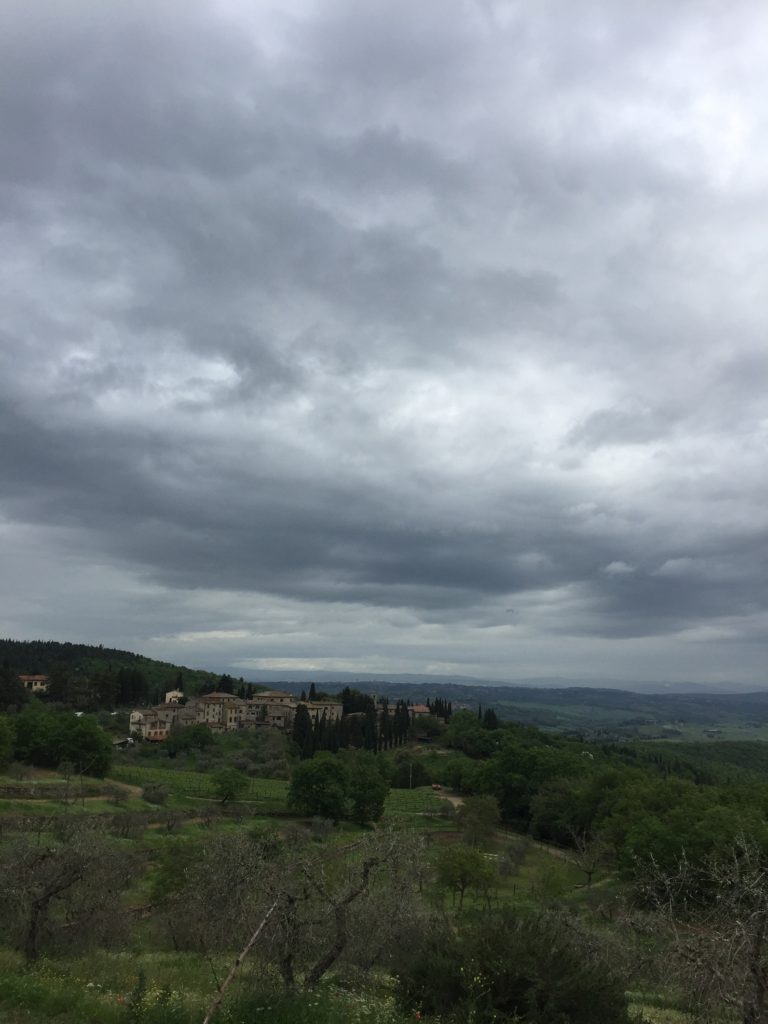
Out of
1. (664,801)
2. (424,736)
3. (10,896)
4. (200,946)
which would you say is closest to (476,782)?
(664,801)

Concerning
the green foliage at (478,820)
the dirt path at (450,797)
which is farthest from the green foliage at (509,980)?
the dirt path at (450,797)

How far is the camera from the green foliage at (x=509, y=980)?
1212cm

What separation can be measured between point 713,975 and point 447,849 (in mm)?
34474

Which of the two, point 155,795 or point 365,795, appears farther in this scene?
point 365,795

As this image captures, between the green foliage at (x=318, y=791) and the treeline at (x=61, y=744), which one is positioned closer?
the green foliage at (x=318, y=791)

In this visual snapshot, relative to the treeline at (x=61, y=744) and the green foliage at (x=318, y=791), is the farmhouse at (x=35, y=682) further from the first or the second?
the green foliage at (x=318, y=791)

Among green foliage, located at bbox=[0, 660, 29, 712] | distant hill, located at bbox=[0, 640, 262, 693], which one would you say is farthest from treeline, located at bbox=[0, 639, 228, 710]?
green foliage, located at bbox=[0, 660, 29, 712]

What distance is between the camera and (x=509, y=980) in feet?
40.9

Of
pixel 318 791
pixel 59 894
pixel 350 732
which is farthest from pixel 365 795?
pixel 59 894

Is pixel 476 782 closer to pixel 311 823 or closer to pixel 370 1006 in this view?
pixel 311 823

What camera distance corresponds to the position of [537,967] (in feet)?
40.8

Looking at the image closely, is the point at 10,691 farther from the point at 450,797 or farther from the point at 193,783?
the point at 450,797

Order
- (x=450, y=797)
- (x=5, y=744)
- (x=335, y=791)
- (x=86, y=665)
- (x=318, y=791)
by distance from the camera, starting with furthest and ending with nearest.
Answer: (x=86, y=665)
(x=450, y=797)
(x=335, y=791)
(x=318, y=791)
(x=5, y=744)

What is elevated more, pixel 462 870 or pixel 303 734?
pixel 303 734
